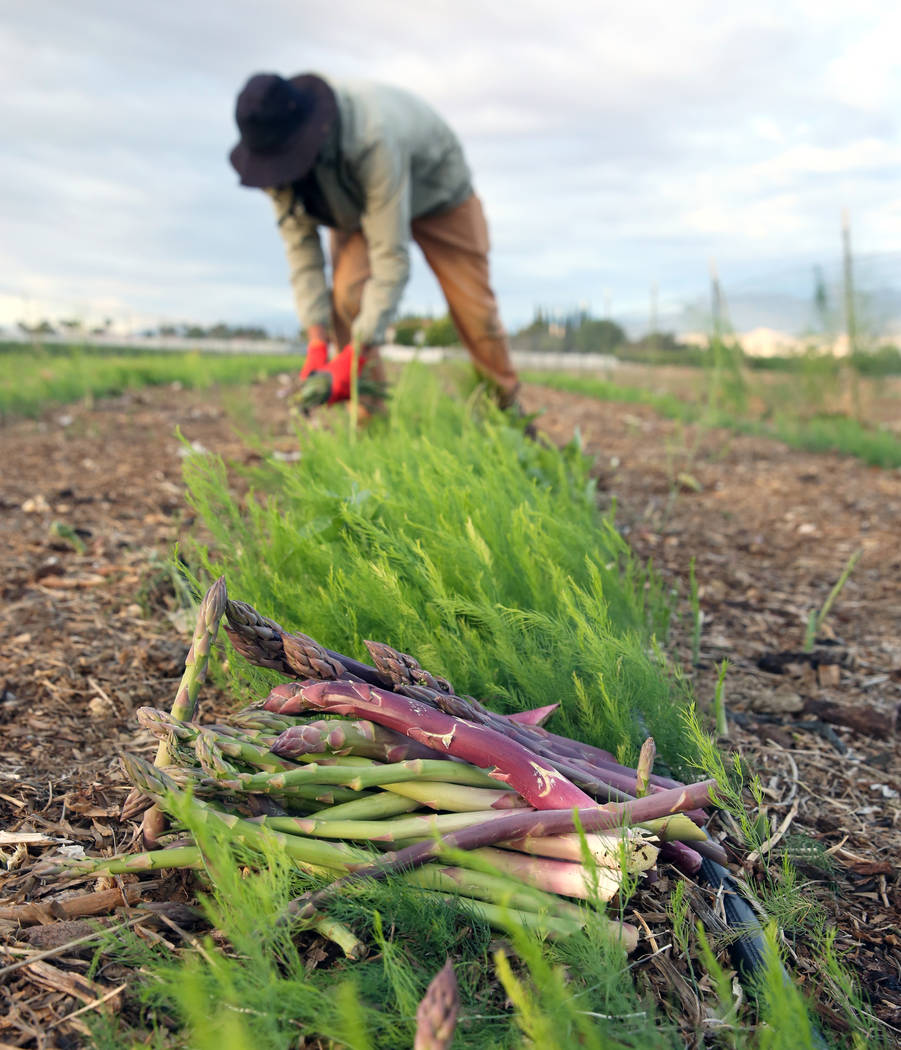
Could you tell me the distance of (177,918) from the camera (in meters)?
1.15

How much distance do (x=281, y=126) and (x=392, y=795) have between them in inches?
143

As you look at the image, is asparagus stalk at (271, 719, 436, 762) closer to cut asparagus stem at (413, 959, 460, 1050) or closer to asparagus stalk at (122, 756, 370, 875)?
asparagus stalk at (122, 756, 370, 875)

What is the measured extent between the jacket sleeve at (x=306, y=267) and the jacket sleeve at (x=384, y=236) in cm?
55

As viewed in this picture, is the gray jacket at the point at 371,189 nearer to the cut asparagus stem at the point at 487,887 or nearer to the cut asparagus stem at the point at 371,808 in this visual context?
the cut asparagus stem at the point at 371,808

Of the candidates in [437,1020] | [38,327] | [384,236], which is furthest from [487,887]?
[38,327]

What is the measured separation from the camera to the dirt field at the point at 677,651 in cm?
132

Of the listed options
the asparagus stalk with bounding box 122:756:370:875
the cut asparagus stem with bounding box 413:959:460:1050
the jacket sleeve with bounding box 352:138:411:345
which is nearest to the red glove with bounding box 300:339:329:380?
the jacket sleeve with bounding box 352:138:411:345

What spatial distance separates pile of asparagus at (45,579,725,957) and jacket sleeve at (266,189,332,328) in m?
3.79

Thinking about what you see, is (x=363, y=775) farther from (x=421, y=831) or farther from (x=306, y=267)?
(x=306, y=267)

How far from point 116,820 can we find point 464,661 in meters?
0.73

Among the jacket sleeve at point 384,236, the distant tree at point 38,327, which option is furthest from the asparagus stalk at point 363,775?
the distant tree at point 38,327

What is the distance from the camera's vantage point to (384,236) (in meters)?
4.13

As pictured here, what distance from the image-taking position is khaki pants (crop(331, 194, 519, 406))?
16.4 feet

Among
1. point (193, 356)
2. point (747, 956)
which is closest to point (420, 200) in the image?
point (747, 956)
